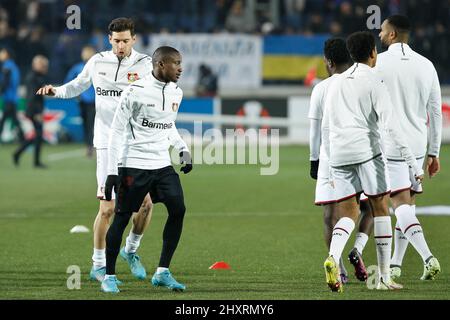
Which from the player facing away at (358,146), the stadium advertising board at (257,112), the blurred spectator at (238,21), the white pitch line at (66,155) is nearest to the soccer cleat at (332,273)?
the player facing away at (358,146)

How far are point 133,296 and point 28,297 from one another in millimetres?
836

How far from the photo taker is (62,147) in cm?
2978

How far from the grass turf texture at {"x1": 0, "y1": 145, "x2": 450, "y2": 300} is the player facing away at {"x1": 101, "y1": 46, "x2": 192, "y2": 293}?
40 centimetres

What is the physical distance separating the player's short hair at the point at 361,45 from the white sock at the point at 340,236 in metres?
1.33

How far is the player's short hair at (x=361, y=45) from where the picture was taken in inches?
358

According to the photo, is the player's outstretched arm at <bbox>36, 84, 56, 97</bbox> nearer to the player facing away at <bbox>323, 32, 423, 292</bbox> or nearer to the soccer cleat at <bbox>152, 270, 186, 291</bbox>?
the soccer cleat at <bbox>152, 270, 186, 291</bbox>

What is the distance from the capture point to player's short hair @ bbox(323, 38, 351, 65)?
958 centimetres

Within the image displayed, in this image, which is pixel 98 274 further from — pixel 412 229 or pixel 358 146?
pixel 412 229

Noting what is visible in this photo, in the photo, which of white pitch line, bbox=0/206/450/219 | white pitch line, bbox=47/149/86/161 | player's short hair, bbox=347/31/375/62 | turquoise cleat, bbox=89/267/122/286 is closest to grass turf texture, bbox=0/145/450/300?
white pitch line, bbox=0/206/450/219

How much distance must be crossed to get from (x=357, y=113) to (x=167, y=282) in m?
2.12

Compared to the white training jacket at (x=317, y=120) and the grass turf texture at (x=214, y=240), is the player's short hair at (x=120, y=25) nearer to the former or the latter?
the white training jacket at (x=317, y=120)

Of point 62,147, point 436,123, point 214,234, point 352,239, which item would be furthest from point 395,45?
point 62,147

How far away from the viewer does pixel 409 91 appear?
9.92 m
